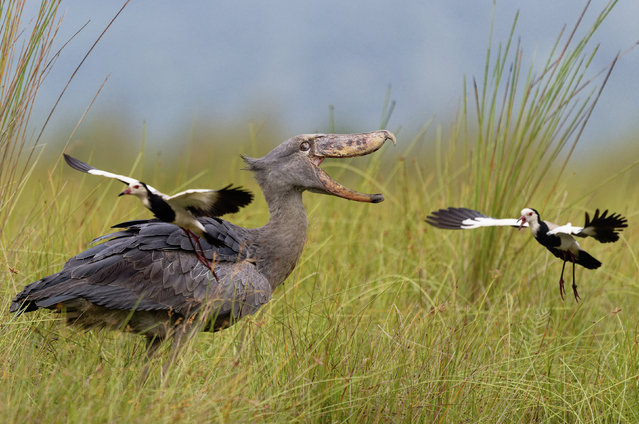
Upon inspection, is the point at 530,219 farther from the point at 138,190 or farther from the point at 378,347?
the point at 138,190

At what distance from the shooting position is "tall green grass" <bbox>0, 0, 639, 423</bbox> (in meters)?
3.56

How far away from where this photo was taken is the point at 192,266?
4.39 metres

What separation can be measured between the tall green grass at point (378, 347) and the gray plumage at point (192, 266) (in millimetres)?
182

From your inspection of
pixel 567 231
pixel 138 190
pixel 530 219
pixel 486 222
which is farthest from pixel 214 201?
pixel 567 231

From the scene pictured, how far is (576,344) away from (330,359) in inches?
76.6

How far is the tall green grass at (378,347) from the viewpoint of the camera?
3562mm

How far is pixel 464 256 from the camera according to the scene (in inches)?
235

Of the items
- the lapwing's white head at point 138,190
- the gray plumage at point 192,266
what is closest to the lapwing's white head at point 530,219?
the gray plumage at point 192,266

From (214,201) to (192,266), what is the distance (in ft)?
3.24

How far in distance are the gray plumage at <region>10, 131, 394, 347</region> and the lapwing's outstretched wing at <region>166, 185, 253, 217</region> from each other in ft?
1.67

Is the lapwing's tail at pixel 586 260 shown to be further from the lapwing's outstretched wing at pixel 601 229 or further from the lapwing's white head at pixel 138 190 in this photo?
the lapwing's white head at pixel 138 190

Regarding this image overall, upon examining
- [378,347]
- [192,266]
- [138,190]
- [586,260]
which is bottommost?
[378,347]

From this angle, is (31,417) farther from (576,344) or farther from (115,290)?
(576,344)

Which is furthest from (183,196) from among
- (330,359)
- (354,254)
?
(354,254)
